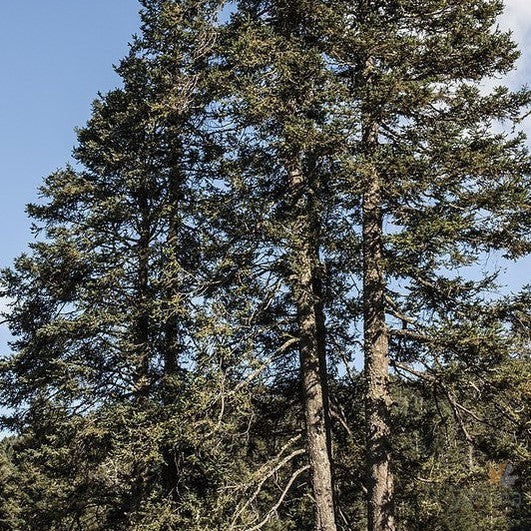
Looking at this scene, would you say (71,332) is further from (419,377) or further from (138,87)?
(419,377)

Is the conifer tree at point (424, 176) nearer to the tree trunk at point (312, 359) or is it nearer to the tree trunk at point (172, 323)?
the tree trunk at point (312, 359)

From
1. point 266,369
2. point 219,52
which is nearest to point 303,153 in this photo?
point 219,52

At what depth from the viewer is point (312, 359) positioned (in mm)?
10680

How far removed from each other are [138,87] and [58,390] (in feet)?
23.5

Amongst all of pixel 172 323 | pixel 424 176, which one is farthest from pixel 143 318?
pixel 424 176

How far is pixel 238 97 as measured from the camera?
10898 millimetres

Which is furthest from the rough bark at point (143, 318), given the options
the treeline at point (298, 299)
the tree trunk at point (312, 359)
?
the tree trunk at point (312, 359)

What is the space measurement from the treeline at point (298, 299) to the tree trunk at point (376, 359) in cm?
3

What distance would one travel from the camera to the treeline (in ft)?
30.9

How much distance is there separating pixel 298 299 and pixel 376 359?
1.68 metres

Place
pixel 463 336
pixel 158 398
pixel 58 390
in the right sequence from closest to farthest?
pixel 463 336, pixel 158 398, pixel 58 390

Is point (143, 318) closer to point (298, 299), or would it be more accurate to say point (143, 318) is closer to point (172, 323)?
point (172, 323)

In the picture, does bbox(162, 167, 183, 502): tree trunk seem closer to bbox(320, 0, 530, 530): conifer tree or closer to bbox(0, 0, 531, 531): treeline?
bbox(0, 0, 531, 531): treeline

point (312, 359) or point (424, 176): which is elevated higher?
point (424, 176)
